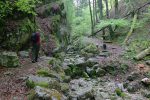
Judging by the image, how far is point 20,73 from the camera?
10.8m

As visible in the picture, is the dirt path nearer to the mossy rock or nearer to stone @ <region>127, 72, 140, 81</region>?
the mossy rock

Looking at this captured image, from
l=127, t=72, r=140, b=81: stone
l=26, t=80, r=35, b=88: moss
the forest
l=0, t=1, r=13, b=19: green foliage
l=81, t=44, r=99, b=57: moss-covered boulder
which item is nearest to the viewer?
l=26, t=80, r=35, b=88: moss

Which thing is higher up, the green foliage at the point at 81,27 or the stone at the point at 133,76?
the green foliage at the point at 81,27

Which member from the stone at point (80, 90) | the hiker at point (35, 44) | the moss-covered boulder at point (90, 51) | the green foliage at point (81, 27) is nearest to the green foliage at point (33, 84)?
the stone at point (80, 90)

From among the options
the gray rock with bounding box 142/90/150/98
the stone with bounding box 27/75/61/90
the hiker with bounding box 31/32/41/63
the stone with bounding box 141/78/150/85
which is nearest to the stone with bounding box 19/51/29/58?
the hiker with bounding box 31/32/41/63

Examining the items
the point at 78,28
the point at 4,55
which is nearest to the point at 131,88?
the point at 4,55

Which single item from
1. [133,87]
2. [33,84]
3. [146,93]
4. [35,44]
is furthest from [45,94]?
[133,87]

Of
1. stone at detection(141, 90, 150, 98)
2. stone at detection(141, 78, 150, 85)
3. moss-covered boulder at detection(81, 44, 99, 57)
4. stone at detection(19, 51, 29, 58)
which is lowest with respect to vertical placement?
stone at detection(141, 90, 150, 98)

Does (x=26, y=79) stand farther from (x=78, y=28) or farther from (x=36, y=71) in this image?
(x=78, y=28)

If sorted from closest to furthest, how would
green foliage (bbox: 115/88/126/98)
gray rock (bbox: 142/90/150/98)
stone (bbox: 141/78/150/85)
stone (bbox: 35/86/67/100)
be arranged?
stone (bbox: 35/86/67/100) < green foliage (bbox: 115/88/126/98) < gray rock (bbox: 142/90/150/98) < stone (bbox: 141/78/150/85)

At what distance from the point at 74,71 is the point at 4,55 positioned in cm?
439

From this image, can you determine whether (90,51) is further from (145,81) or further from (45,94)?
(45,94)

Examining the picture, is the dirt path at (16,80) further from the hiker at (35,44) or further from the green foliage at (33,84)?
the hiker at (35,44)

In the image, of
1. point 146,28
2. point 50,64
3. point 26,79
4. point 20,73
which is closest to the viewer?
point 26,79
